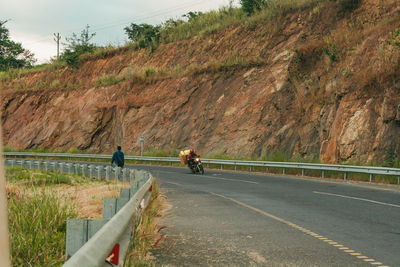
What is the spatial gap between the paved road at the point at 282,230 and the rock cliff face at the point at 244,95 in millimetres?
12051

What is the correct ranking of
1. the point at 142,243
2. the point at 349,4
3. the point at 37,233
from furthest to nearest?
the point at 349,4, the point at 142,243, the point at 37,233

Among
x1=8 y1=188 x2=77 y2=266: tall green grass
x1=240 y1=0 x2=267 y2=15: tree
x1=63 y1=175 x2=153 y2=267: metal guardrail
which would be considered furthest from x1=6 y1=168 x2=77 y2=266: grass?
x1=240 y1=0 x2=267 y2=15: tree

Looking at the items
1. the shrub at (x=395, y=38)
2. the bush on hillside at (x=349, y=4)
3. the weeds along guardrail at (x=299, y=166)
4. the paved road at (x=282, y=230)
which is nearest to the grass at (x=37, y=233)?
the paved road at (x=282, y=230)

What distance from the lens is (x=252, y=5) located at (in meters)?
44.7

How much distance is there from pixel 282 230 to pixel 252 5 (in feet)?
129

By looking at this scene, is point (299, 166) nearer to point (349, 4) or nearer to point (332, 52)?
point (332, 52)

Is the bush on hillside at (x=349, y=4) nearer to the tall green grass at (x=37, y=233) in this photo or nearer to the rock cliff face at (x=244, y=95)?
the rock cliff face at (x=244, y=95)

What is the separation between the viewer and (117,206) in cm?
573

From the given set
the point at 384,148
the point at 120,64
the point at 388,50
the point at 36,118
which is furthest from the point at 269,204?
the point at 36,118

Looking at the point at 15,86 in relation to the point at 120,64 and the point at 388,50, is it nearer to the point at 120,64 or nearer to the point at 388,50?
the point at 120,64

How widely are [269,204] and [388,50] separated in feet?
56.4

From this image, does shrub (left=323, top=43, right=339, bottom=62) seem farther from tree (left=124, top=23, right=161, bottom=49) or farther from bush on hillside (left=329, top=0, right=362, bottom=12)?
tree (left=124, top=23, right=161, bottom=49)

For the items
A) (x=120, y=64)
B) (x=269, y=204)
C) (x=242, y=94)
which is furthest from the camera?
(x=120, y=64)

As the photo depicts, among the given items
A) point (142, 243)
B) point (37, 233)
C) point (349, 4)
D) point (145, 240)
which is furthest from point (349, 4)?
point (37, 233)
